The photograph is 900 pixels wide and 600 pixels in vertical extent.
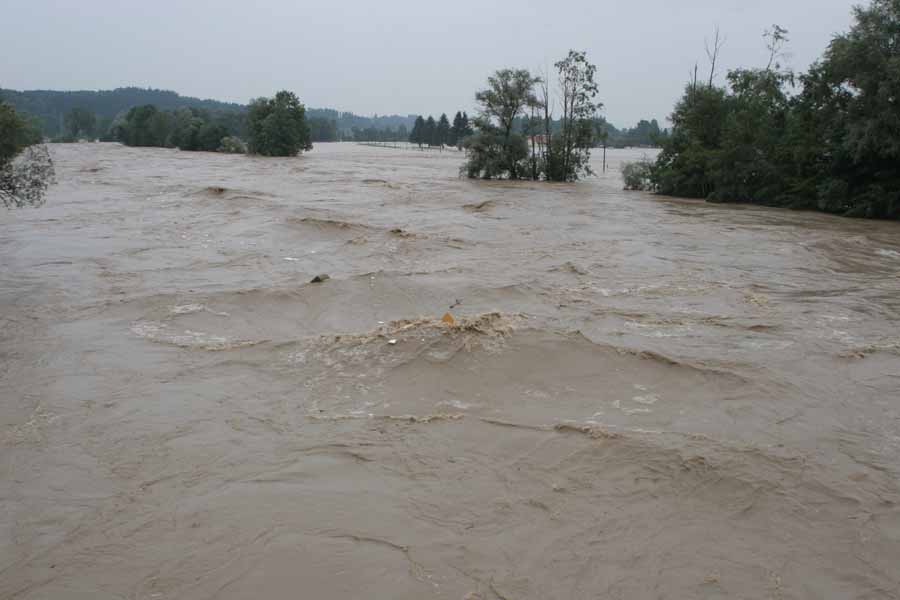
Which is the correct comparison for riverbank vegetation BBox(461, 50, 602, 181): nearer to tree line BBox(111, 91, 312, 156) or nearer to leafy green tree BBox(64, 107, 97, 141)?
tree line BBox(111, 91, 312, 156)

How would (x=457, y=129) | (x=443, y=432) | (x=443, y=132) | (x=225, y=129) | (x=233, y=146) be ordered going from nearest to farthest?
(x=443, y=432), (x=233, y=146), (x=225, y=129), (x=457, y=129), (x=443, y=132)

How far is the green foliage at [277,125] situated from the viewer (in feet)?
200

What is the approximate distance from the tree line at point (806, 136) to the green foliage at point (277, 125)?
3600 centimetres

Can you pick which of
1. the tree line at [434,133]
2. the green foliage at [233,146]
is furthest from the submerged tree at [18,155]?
the tree line at [434,133]

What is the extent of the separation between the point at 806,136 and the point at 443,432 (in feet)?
90.4

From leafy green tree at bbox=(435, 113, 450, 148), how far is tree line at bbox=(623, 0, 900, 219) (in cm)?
8247

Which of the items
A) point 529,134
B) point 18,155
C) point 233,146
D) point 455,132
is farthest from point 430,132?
point 18,155

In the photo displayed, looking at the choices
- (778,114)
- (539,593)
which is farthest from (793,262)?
(778,114)

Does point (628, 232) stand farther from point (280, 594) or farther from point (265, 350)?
point (280, 594)

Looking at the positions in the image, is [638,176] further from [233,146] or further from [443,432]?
[233,146]

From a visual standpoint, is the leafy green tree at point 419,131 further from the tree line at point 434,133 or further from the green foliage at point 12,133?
the green foliage at point 12,133

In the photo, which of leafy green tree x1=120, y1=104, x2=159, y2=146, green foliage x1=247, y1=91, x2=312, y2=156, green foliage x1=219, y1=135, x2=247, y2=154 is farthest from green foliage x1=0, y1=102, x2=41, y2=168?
leafy green tree x1=120, y1=104, x2=159, y2=146

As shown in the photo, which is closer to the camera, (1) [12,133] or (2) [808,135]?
(1) [12,133]

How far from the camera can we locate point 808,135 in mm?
27531
